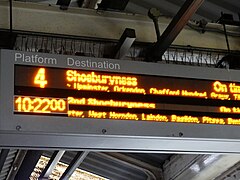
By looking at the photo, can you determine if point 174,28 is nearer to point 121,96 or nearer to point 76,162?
point 121,96

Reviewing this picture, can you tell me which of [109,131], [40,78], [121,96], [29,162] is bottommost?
[109,131]

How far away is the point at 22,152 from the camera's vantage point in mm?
6855

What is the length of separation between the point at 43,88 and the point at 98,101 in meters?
0.34

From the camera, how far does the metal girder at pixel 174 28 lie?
11.1ft

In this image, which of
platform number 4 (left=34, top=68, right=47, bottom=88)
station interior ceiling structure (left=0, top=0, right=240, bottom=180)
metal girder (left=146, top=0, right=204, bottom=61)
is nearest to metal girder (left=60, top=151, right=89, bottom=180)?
station interior ceiling structure (left=0, top=0, right=240, bottom=180)

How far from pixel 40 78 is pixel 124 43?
779mm

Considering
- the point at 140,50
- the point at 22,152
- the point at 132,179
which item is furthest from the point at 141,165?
the point at 140,50

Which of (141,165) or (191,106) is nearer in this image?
(191,106)

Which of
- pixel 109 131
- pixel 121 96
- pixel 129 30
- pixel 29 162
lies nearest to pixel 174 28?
pixel 129 30

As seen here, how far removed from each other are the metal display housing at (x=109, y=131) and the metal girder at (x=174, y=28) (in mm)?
258

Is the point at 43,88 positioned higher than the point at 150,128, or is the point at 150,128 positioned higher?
the point at 43,88

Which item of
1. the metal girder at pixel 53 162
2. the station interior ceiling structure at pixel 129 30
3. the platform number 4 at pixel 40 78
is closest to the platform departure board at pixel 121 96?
the platform number 4 at pixel 40 78

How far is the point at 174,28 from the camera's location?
3533mm

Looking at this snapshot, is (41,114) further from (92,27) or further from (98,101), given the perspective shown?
(92,27)
